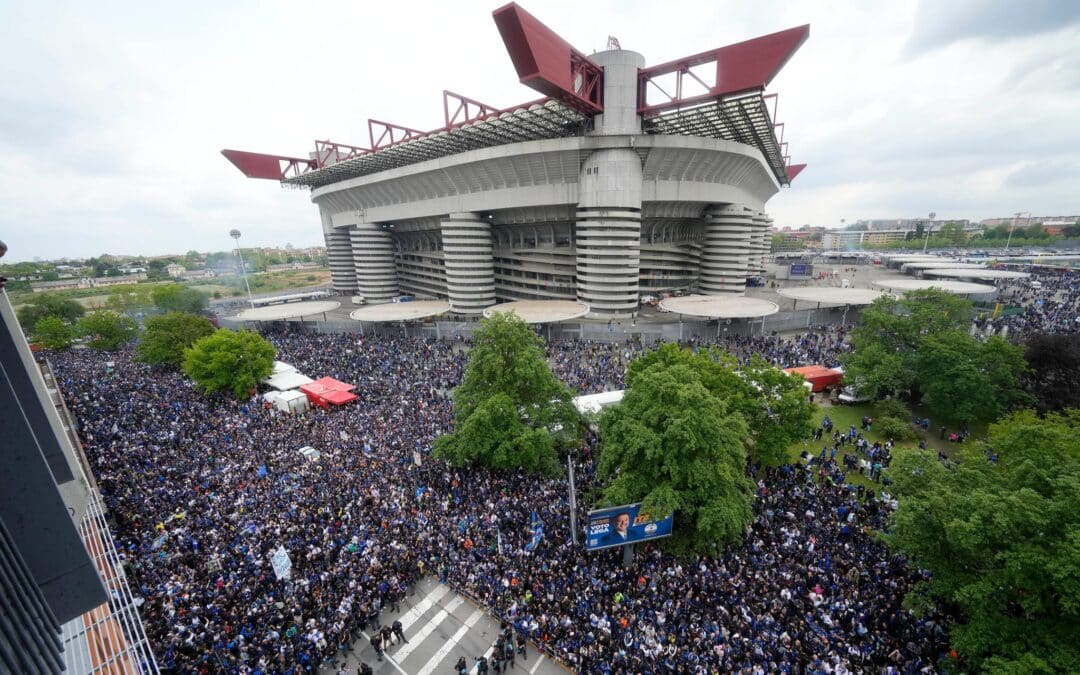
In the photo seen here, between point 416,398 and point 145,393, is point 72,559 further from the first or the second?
point 145,393

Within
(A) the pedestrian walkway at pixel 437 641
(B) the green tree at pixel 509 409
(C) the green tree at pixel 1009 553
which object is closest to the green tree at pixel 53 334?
(B) the green tree at pixel 509 409

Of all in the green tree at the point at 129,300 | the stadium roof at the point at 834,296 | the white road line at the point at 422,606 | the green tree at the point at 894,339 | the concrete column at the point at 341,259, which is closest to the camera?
the white road line at the point at 422,606

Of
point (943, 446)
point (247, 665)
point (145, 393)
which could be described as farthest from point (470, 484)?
point (145, 393)

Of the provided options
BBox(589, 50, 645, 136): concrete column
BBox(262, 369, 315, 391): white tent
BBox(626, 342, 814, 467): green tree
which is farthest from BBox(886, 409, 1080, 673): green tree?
BBox(589, 50, 645, 136): concrete column

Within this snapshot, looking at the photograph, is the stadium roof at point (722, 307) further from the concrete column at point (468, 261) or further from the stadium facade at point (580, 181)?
the concrete column at point (468, 261)

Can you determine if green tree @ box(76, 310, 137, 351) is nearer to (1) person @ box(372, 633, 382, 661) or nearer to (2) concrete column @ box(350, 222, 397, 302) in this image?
(2) concrete column @ box(350, 222, 397, 302)

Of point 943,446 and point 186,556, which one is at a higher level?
point 186,556

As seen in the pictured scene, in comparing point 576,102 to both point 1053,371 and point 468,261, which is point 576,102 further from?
point 1053,371
